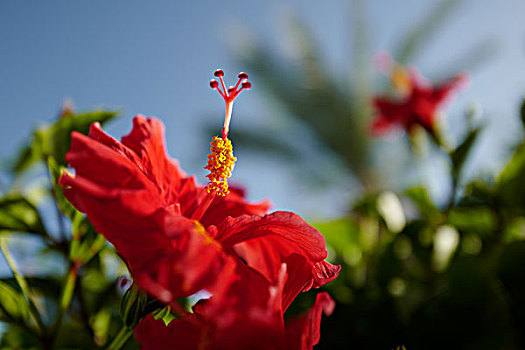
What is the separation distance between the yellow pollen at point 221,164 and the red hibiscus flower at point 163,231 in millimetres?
23

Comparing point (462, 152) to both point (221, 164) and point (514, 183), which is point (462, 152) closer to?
point (514, 183)

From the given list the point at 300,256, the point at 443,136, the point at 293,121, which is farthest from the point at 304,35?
the point at 300,256

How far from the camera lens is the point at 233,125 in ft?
12.7

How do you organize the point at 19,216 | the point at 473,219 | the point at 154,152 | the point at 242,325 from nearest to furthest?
the point at 242,325, the point at 154,152, the point at 19,216, the point at 473,219

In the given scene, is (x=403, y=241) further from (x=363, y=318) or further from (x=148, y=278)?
(x=148, y=278)

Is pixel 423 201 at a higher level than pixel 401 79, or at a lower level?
lower

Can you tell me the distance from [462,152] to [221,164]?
1.33 ft

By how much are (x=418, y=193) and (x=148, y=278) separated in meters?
0.58

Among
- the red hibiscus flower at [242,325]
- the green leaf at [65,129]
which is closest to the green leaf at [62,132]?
the green leaf at [65,129]

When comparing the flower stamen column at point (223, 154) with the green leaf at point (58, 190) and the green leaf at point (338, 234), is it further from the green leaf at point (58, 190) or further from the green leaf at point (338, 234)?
the green leaf at point (338, 234)

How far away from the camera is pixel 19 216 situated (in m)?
0.44

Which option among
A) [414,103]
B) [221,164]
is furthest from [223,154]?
[414,103]

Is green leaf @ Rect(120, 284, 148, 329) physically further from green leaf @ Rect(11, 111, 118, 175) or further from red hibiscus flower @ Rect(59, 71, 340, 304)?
green leaf @ Rect(11, 111, 118, 175)

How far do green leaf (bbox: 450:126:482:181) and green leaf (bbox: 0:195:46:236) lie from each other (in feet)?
1.71
